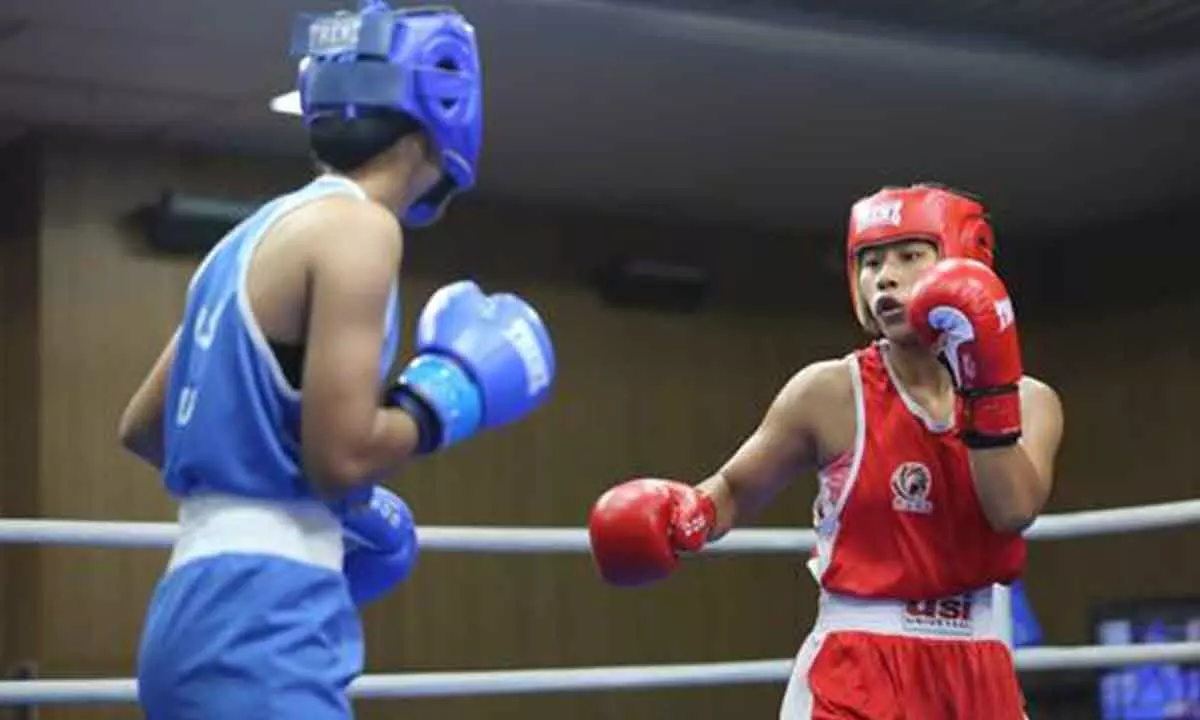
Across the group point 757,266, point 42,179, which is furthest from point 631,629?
point 42,179

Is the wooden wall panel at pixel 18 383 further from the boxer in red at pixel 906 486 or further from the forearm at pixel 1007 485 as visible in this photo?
the forearm at pixel 1007 485

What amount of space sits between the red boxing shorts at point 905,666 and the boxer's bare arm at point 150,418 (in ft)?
2.76

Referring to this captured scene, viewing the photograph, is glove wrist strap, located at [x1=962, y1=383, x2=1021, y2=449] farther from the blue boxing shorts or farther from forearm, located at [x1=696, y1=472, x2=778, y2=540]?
the blue boxing shorts

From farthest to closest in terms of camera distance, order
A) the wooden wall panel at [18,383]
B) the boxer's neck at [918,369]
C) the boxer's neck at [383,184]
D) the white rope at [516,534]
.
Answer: the wooden wall panel at [18,383]
the white rope at [516,534]
the boxer's neck at [918,369]
the boxer's neck at [383,184]

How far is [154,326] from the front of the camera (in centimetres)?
650

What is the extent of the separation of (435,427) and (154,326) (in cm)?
486

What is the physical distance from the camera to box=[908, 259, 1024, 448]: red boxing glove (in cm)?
229

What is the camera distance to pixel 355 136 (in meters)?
1.87

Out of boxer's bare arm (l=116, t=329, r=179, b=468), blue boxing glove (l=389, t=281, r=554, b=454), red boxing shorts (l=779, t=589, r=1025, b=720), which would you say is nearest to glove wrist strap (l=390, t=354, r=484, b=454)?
blue boxing glove (l=389, t=281, r=554, b=454)

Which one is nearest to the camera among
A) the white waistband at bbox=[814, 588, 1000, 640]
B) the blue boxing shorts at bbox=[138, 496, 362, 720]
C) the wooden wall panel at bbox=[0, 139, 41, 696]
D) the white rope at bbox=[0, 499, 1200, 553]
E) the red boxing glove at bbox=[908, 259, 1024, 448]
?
the blue boxing shorts at bbox=[138, 496, 362, 720]

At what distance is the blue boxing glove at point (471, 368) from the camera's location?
1.79 m

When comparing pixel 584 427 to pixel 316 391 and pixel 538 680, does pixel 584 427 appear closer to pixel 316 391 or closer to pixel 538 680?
pixel 538 680

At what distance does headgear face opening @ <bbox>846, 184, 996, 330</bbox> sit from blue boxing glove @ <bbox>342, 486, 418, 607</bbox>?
0.79 meters

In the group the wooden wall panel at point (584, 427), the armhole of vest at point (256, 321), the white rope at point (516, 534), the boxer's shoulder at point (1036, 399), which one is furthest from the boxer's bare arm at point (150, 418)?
the wooden wall panel at point (584, 427)
